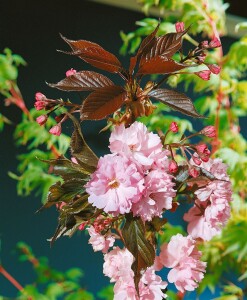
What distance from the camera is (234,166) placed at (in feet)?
6.99

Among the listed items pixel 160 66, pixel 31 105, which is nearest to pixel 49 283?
pixel 31 105

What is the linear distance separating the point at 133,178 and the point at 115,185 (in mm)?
33

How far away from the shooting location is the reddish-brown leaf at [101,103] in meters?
0.83

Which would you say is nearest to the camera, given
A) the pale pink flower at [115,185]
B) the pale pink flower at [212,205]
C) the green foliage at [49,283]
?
the pale pink flower at [115,185]

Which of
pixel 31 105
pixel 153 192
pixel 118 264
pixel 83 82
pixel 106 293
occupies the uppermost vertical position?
pixel 83 82

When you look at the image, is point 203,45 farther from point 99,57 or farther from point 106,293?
point 106,293

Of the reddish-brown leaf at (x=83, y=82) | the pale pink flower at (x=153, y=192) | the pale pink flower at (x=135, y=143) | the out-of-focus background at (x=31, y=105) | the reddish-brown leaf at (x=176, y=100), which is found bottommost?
the out-of-focus background at (x=31, y=105)

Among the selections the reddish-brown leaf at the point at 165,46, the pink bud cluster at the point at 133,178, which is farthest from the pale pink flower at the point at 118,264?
the reddish-brown leaf at the point at 165,46

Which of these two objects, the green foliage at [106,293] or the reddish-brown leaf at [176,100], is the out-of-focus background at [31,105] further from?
the reddish-brown leaf at [176,100]

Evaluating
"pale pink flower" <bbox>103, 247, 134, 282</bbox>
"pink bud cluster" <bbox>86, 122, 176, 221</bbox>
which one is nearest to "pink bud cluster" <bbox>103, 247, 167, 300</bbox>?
"pale pink flower" <bbox>103, 247, 134, 282</bbox>

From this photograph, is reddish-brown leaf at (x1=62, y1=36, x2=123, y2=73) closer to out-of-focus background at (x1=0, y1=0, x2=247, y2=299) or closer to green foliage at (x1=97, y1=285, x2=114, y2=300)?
out-of-focus background at (x1=0, y1=0, x2=247, y2=299)

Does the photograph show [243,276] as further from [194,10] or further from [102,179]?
[102,179]

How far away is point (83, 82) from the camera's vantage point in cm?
87

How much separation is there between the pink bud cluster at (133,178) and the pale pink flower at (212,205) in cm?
9
